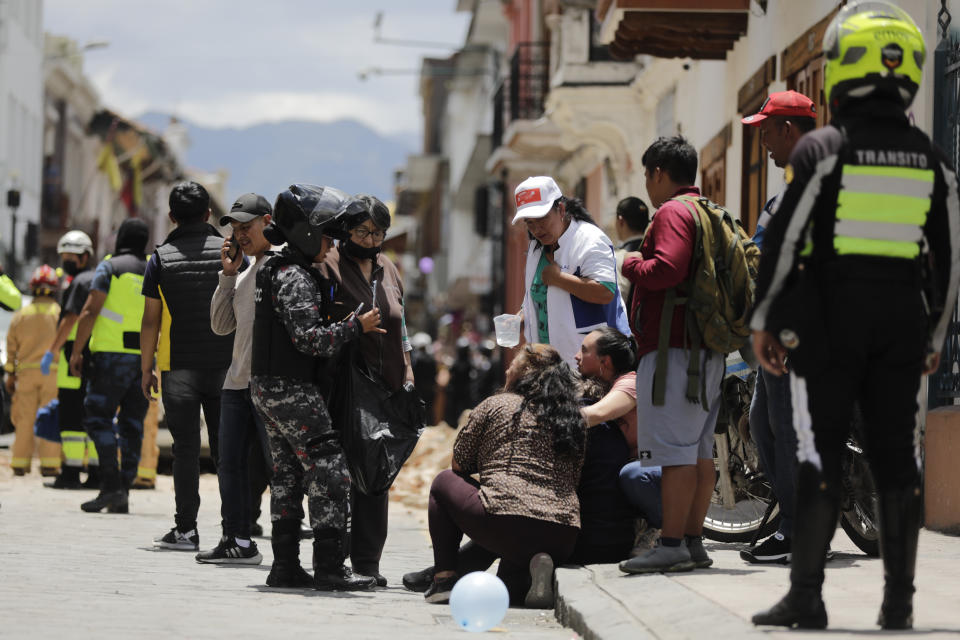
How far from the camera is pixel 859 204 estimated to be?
5.88 m

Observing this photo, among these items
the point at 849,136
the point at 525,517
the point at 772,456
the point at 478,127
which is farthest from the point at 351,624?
the point at 478,127

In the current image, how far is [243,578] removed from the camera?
8750 millimetres

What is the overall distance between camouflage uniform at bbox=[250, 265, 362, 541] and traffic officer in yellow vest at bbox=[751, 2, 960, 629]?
2.75m

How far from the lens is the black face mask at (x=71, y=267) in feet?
48.3

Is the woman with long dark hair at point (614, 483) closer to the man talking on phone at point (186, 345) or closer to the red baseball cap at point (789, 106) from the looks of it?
the red baseball cap at point (789, 106)

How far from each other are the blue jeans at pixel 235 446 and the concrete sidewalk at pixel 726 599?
2.21 m

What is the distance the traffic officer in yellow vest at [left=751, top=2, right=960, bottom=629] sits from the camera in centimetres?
586

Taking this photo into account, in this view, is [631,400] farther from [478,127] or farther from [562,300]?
[478,127]

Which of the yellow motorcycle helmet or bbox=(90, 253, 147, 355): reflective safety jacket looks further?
bbox=(90, 253, 147, 355): reflective safety jacket

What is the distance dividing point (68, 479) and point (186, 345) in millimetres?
5201

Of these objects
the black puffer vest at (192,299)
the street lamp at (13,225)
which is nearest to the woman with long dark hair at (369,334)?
the black puffer vest at (192,299)

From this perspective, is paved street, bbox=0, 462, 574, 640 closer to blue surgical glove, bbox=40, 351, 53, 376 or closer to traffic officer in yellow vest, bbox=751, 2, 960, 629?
traffic officer in yellow vest, bbox=751, 2, 960, 629

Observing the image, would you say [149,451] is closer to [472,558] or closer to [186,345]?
[186,345]

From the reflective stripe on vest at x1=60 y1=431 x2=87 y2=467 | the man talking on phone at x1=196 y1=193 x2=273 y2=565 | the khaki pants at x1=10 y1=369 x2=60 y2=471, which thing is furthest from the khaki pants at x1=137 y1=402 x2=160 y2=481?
the man talking on phone at x1=196 y1=193 x2=273 y2=565
